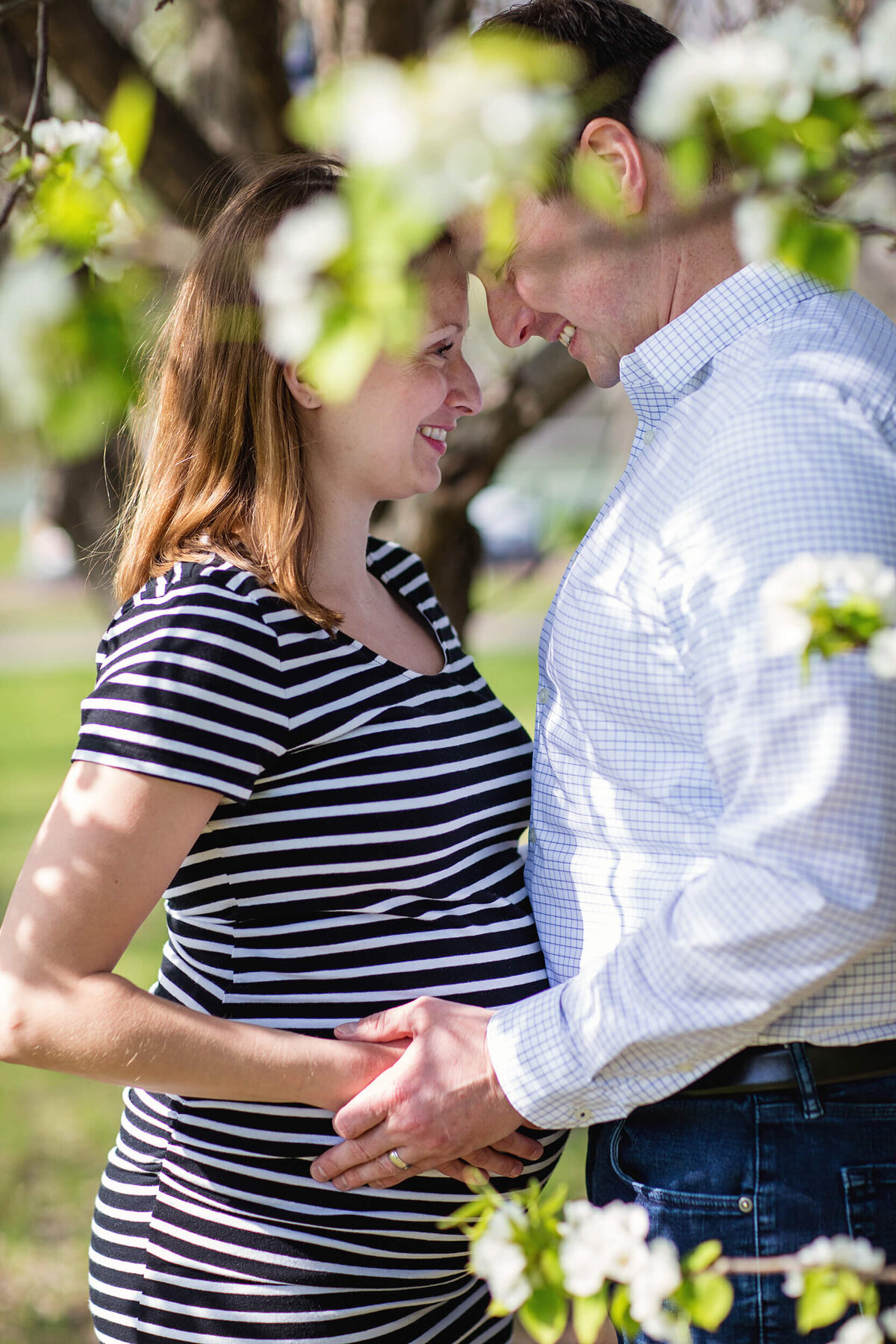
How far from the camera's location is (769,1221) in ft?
5.29

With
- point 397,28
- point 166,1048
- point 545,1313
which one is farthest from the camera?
point 397,28

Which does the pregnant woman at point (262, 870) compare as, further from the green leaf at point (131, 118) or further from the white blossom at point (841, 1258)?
the green leaf at point (131, 118)

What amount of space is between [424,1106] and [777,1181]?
0.48m

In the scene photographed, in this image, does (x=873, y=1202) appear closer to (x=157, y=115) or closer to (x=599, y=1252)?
(x=599, y=1252)

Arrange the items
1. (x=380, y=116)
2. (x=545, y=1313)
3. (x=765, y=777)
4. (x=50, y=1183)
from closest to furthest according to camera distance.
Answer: (x=380, y=116) → (x=545, y=1313) → (x=765, y=777) → (x=50, y=1183)

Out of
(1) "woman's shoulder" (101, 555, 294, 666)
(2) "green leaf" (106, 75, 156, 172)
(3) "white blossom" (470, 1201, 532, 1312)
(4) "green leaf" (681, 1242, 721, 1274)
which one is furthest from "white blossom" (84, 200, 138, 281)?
(4) "green leaf" (681, 1242, 721, 1274)

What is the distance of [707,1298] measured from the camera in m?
1.17

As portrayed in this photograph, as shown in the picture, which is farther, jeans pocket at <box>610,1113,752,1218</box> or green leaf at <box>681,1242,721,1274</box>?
jeans pocket at <box>610,1113,752,1218</box>

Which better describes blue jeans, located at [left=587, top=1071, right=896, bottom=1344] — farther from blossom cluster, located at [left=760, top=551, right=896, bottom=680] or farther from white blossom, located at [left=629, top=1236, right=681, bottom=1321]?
blossom cluster, located at [left=760, top=551, right=896, bottom=680]

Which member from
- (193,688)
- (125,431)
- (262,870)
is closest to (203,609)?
(193,688)

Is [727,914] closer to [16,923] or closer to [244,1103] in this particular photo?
[244,1103]

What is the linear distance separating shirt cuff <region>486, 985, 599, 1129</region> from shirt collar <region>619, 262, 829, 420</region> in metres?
0.90

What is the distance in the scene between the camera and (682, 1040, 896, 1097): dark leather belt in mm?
1615

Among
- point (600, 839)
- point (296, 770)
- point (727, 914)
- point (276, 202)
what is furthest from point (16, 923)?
point (276, 202)
